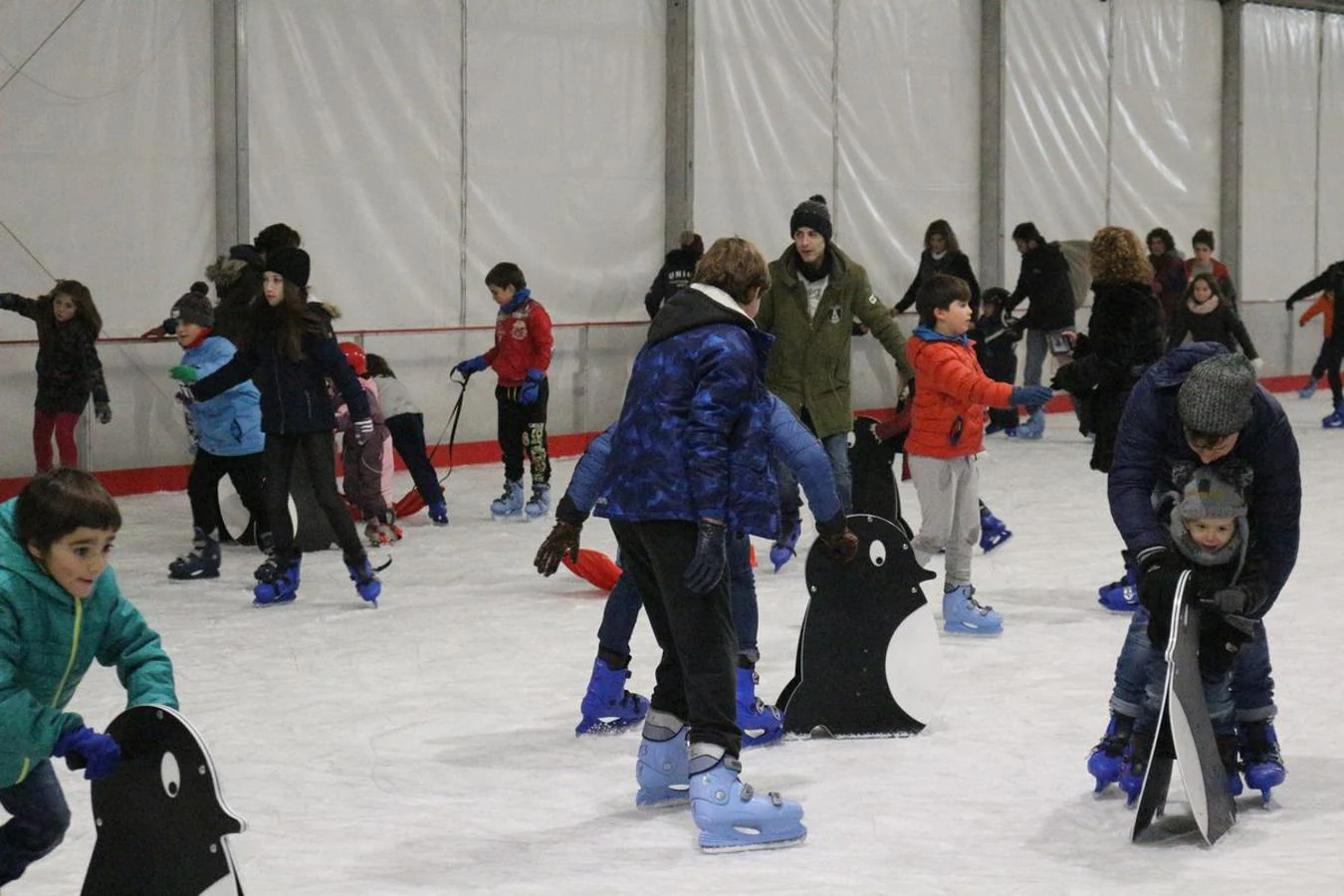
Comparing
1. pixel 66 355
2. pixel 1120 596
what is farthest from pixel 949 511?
pixel 66 355

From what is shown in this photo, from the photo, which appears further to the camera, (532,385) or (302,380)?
(532,385)

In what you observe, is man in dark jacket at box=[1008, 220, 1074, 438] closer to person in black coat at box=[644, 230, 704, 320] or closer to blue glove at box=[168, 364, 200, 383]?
person in black coat at box=[644, 230, 704, 320]

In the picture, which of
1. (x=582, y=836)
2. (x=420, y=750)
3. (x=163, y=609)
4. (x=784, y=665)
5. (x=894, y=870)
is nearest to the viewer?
(x=894, y=870)

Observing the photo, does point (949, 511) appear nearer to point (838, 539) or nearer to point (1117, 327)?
point (1117, 327)

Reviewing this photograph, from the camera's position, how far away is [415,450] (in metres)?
10.5

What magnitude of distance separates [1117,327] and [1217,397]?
3.08m

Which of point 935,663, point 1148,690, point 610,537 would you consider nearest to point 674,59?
point 610,537

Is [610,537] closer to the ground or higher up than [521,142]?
closer to the ground

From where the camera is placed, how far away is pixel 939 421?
725 centimetres

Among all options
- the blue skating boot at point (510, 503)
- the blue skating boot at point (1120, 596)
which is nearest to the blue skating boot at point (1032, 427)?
the blue skating boot at point (510, 503)

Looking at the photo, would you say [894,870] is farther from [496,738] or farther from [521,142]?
[521,142]

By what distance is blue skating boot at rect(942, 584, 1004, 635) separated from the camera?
736 centimetres

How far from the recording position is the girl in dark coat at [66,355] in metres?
10.8

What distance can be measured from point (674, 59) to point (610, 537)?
6.33 meters
